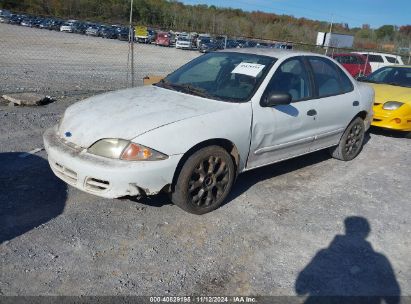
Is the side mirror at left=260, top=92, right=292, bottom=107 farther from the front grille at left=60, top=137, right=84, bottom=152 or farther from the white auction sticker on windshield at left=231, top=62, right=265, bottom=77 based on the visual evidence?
the front grille at left=60, top=137, right=84, bottom=152

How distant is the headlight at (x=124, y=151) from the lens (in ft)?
10.8

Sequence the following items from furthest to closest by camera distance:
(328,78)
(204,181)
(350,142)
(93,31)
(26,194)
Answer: (93,31), (350,142), (328,78), (26,194), (204,181)

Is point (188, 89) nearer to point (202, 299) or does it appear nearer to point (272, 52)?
point (272, 52)

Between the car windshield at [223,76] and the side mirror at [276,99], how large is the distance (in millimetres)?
166

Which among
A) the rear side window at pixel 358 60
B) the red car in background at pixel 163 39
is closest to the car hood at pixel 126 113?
the rear side window at pixel 358 60

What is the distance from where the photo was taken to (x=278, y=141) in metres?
4.41

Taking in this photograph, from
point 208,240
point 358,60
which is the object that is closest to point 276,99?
point 208,240

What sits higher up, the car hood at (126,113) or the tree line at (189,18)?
the tree line at (189,18)

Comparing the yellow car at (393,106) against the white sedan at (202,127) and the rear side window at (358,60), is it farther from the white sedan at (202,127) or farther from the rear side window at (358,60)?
the rear side window at (358,60)

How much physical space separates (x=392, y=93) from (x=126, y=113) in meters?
6.09

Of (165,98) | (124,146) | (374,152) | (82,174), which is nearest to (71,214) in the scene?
(82,174)

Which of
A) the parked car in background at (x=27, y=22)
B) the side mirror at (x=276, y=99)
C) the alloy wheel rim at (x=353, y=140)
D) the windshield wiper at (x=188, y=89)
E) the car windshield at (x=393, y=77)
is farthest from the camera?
the parked car in background at (x=27, y=22)

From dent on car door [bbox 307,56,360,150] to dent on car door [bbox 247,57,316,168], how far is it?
0.60ft

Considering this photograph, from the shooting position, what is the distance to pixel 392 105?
7379mm
